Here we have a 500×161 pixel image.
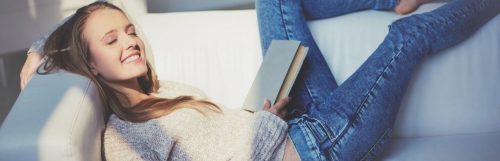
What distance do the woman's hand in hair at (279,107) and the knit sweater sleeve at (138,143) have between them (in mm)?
276

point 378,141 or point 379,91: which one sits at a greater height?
point 379,91

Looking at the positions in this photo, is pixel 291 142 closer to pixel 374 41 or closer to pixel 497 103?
pixel 374 41

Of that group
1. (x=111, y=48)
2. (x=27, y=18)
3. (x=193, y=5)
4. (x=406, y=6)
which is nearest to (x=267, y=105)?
(x=111, y=48)

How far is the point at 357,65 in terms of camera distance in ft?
4.83

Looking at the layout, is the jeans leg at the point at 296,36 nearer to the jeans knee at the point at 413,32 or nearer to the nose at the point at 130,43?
the jeans knee at the point at 413,32

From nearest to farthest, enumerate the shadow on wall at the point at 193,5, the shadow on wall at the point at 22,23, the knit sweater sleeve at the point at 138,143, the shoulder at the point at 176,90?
the knit sweater sleeve at the point at 138,143 < the shoulder at the point at 176,90 < the shadow on wall at the point at 22,23 < the shadow on wall at the point at 193,5

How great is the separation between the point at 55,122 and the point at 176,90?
45cm

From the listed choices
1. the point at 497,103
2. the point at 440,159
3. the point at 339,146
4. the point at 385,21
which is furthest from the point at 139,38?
the point at 497,103

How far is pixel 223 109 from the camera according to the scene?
1307 millimetres

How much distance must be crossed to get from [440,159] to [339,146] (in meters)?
0.25

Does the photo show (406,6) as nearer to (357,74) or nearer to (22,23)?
(357,74)

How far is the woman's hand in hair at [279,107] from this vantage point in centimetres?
126

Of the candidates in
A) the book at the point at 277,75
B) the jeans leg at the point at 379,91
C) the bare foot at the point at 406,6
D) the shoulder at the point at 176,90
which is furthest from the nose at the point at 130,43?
the bare foot at the point at 406,6

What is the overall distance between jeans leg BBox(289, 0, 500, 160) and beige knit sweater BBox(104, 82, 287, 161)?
79 mm
